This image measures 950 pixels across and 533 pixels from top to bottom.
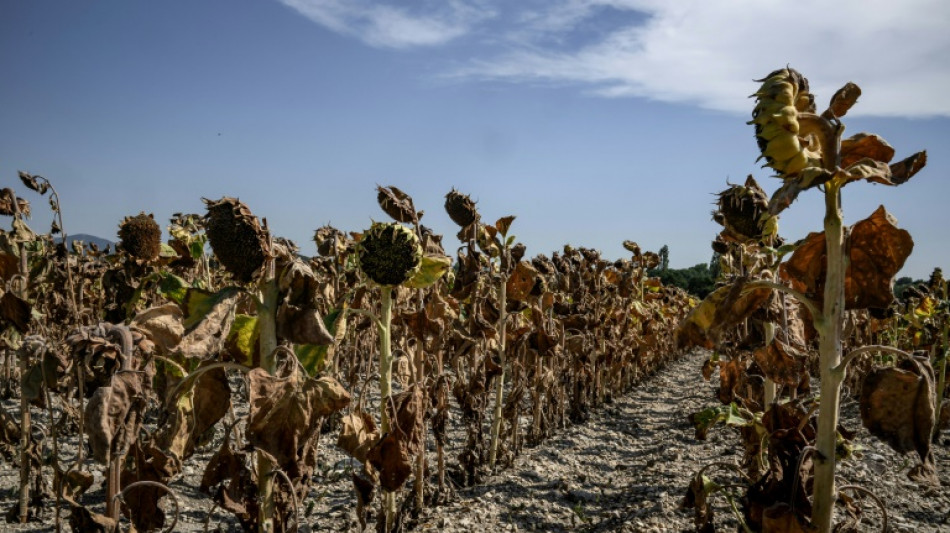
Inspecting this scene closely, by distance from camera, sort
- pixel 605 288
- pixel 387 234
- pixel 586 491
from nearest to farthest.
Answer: pixel 387 234 < pixel 586 491 < pixel 605 288

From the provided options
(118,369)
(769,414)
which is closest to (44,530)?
(118,369)

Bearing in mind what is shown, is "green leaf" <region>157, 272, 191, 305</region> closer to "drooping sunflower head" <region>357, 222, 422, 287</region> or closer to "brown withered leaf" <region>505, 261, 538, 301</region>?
"drooping sunflower head" <region>357, 222, 422, 287</region>

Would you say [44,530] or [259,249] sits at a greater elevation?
[259,249]

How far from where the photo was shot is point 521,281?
496cm

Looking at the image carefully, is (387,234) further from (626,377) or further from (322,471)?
(626,377)

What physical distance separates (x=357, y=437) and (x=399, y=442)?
0.23 metres

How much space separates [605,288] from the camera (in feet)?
28.9

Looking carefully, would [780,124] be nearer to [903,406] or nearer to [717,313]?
[717,313]

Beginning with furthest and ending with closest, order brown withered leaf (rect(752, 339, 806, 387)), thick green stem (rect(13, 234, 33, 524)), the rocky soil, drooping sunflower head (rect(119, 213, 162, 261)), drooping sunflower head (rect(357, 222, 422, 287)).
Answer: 1. drooping sunflower head (rect(119, 213, 162, 261))
2. the rocky soil
3. thick green stem (rect(13, 234, 33, 524))
4. brown withered leaf (rect(752, 339, 806, 387))
5. drooping sunflower head (rect(357, 222, 422, 287))

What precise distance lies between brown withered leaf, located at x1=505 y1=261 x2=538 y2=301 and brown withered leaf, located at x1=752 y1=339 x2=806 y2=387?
2.18m

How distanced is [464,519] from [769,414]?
7.47 ft

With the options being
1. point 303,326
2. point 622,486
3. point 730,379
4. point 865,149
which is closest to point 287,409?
point 303,326

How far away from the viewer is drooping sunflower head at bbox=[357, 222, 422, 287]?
8.66ft

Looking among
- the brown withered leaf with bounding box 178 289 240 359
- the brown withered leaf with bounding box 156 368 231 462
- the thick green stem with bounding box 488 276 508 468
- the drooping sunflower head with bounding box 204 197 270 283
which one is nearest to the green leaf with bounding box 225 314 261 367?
the brown withered leaf with bounding box 156 368 231 462
